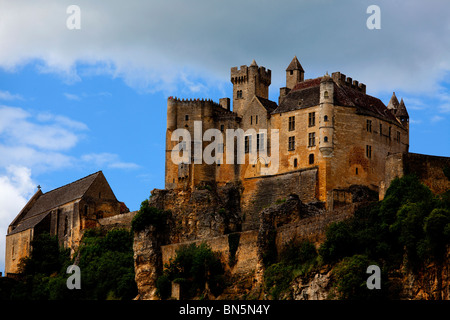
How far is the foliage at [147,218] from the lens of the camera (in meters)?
82.5

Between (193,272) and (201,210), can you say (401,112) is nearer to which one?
(201,210)

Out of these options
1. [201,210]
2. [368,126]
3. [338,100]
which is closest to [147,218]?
[201,210]

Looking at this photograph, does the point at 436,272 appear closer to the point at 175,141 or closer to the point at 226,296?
the point at 226,296

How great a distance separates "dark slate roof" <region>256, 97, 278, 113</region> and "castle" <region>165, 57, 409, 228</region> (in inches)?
4.1

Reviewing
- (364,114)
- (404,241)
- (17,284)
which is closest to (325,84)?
(364,114)

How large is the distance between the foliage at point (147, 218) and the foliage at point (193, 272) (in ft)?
17.1

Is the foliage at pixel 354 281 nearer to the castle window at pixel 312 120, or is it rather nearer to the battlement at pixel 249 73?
the castle window at pixel 312 120

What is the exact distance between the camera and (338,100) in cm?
8238

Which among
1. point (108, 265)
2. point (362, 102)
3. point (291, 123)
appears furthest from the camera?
point (108, 265)

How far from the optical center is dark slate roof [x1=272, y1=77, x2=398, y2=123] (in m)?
82.8

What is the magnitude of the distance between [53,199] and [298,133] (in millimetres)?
30600

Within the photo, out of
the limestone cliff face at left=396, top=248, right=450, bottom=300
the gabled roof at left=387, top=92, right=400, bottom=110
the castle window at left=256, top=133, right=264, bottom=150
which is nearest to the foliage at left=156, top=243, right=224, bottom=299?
the castle window at left=256, top=133, right=264, bottom=150

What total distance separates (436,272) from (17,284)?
45390 mm

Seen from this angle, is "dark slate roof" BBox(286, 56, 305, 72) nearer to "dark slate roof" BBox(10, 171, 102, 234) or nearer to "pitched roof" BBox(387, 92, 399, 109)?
"pitched roof" BBox(387, 92, 399, 109)
